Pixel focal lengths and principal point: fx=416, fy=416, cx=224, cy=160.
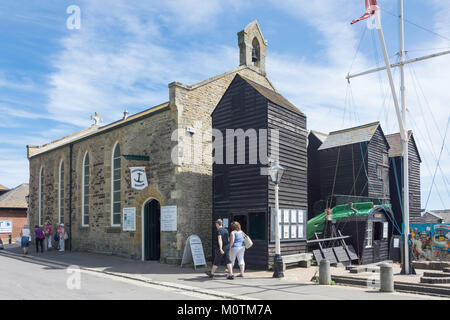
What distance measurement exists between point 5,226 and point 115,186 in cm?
2342

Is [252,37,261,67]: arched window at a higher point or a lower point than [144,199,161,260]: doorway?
higher

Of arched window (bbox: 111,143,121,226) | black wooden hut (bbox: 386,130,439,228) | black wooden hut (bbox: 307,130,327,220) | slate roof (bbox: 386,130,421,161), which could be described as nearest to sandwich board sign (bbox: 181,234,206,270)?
arched window (bbox: 111,143,121,226)

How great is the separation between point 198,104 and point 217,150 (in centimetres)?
240

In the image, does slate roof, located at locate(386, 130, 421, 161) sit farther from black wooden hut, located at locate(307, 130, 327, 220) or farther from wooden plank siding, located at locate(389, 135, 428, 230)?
black wooden hut, located at locate(307, 130, 327, 220)

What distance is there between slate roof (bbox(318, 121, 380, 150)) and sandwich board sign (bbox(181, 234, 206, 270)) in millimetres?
12418

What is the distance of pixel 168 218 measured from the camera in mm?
16766

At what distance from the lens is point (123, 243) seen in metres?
19.2

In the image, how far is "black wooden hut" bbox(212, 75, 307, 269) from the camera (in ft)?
50.7

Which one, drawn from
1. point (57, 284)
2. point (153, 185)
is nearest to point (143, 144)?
point (153, 185)

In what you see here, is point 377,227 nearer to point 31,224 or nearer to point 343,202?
point 343,202

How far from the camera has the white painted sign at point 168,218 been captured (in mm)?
16500

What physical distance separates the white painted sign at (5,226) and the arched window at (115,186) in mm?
23038

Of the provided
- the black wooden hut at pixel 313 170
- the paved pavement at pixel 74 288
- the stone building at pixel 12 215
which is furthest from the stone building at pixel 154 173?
the stone building at pixel 12 215

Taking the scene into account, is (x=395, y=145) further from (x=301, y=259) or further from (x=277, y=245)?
(x=277, y=245)
